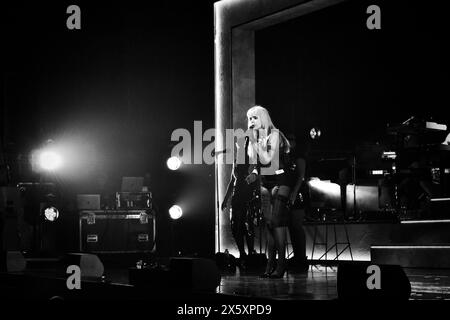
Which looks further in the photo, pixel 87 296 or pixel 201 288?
pixel 87 296

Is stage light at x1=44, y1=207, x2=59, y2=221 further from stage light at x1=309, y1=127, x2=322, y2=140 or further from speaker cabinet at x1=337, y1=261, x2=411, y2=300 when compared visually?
speaker cabinet at x1=337, y1=261, x2=411, y2=300

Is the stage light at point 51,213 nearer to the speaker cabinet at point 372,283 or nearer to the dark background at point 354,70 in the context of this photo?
the dark background at point 354,70

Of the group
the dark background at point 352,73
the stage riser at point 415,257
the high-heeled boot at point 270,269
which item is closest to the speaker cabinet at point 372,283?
the high-heeled boot at point 270,269

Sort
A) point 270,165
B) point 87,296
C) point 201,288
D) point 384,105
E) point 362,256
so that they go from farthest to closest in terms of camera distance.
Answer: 1. point 384,105
2. point 362,256
3. point 270,165
4. point 87,296
5. point 201,288

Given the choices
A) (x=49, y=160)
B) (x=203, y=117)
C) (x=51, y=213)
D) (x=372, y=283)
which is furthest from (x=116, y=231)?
(x=372, y=283)

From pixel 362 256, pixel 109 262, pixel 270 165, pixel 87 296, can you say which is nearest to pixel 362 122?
pixel 362 256

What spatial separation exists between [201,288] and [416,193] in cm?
577

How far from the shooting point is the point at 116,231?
10.6 meters

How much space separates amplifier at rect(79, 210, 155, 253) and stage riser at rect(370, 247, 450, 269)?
403 centimetres

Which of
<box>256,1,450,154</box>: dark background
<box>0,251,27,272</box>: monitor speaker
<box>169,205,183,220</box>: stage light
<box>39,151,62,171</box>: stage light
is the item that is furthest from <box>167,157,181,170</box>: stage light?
<box>0,251,27,272</box>: monitor speaker

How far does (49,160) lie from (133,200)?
1.41 meters

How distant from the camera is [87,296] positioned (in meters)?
5.53

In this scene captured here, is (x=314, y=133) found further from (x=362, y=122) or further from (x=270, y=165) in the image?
(x=270, y=165)

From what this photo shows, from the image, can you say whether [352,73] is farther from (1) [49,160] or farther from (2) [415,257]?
(1) [49,160]
